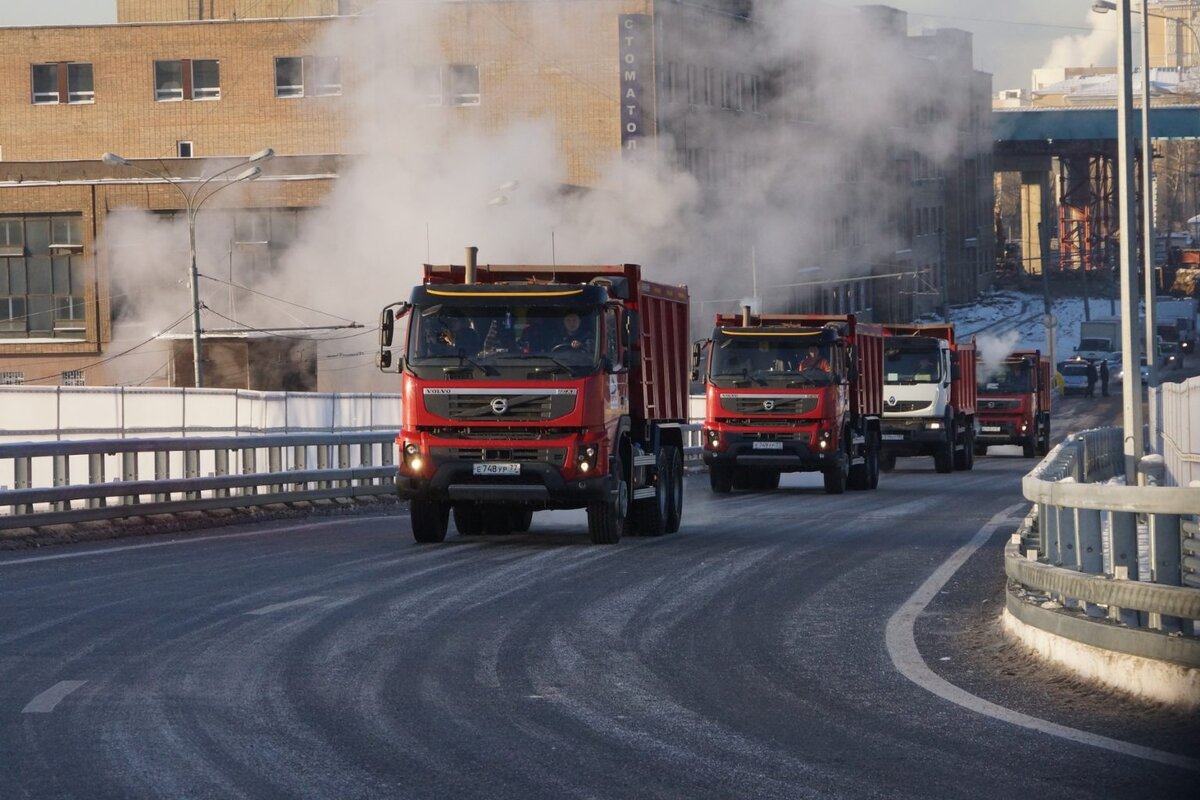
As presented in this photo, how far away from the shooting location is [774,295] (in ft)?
211

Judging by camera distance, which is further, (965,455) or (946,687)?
(965,455)

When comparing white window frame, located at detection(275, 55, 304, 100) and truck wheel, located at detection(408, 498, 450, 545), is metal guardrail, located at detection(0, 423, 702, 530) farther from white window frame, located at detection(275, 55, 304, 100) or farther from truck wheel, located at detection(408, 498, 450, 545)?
white window frame, located at detection(275, 55, 304, 100)

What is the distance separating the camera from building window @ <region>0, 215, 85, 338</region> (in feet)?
224

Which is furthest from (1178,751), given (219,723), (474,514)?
(474,514)

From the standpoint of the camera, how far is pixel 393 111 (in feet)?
227

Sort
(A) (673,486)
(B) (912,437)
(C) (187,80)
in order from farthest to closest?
(C) (187,80)
(B) (912,437)
(A) (673,486)

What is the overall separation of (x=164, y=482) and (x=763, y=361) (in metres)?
10.5

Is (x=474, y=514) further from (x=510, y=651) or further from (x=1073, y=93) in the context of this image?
(x=1073, y=93)

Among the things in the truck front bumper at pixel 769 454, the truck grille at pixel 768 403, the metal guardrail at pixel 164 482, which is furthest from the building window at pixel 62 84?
the truck front bumper at pixel 769 454

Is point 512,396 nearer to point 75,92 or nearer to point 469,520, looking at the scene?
point 469,520

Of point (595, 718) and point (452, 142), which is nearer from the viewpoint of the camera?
point (595, 718)

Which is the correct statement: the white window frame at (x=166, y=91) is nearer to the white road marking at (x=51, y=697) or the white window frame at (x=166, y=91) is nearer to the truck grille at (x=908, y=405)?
the truck grille at (x=908, y=405)

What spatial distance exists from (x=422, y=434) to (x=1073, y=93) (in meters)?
172

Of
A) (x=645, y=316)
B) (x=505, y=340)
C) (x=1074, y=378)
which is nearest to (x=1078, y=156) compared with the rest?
(x=1074, y=378)
